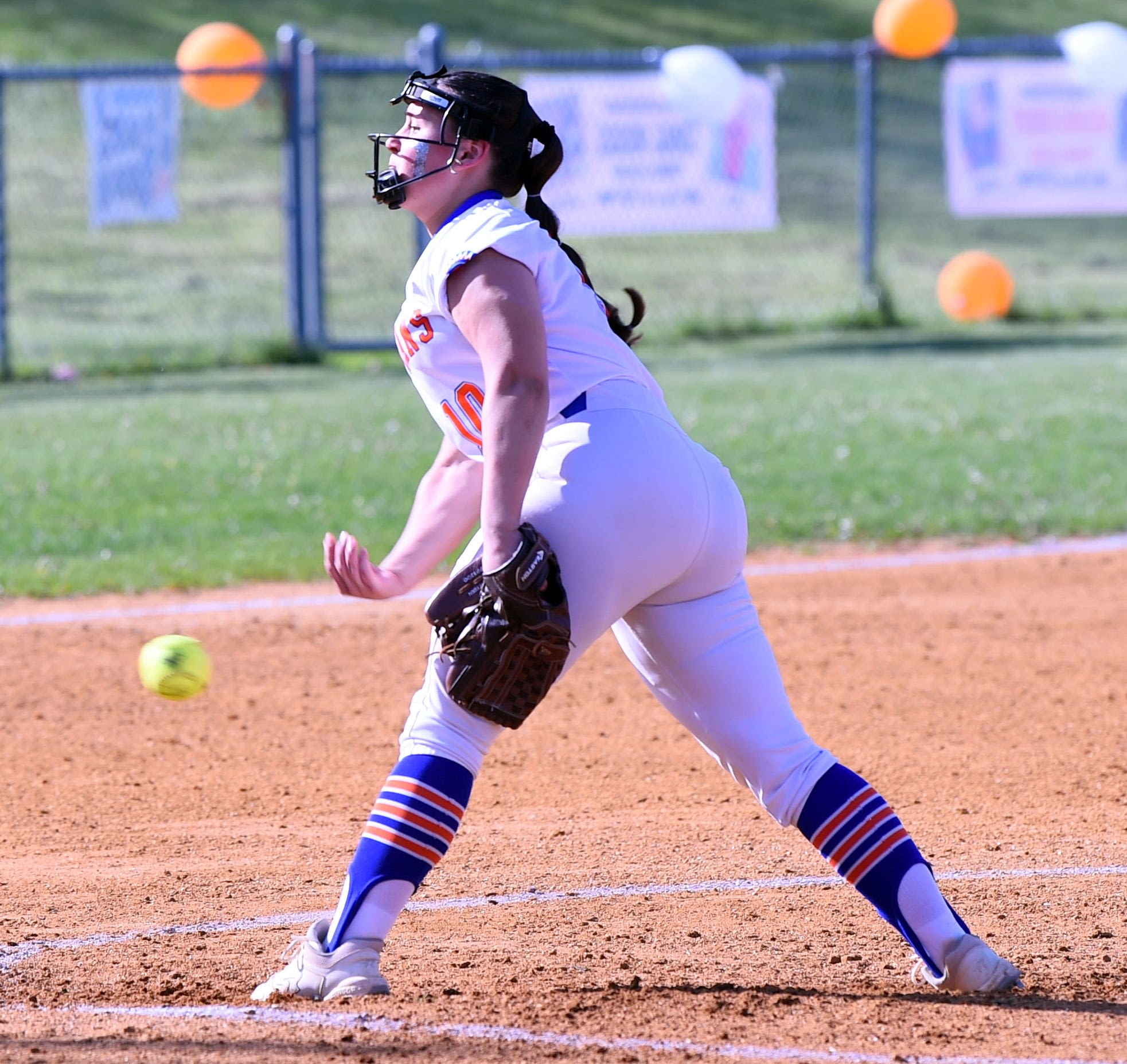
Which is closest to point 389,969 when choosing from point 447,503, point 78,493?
point 447,503

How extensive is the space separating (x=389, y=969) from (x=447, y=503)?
3.34 ft

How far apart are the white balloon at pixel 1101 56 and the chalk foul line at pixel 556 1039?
43.5ft

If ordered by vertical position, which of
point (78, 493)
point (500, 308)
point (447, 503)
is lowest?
point (78, 493)

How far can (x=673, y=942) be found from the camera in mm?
3854

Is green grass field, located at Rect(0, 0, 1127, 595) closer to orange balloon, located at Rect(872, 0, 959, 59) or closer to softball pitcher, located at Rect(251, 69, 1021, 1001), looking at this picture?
orange balloon, located at Rect(872, 0, 959, 59)

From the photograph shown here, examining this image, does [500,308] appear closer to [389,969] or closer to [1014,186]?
[389,969]

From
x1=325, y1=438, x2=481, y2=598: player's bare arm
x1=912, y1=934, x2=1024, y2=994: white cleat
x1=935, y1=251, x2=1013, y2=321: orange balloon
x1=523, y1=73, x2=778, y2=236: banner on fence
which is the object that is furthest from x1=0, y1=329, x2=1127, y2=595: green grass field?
x1=912, y1=934, x2=1024, y2=994: white cleat

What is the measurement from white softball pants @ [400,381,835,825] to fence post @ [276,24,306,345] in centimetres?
1093

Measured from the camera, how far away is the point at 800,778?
11.1 feet

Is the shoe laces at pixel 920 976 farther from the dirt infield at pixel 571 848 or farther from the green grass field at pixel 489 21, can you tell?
the green grass field at pixel 489 21

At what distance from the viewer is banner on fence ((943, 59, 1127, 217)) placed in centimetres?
1563

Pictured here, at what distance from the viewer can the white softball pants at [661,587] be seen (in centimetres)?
318

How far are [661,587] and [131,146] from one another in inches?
466

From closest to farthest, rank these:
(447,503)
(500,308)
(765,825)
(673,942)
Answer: (500,308), (447,503), (673,942), (765,825)
